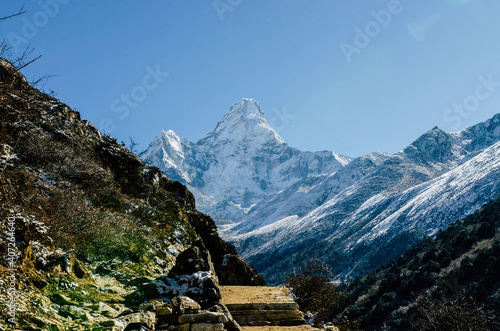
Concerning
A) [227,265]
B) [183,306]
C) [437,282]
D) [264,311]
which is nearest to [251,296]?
[264,311]

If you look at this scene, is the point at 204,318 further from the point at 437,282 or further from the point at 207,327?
the point at 437,282

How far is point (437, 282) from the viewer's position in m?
59.5

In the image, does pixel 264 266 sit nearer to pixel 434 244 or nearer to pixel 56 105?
pixel 434 244

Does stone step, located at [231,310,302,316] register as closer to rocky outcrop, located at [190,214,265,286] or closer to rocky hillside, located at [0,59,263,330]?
rocky hillside, located at [0,59,263,330]

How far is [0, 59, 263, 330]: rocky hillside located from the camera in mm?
5375

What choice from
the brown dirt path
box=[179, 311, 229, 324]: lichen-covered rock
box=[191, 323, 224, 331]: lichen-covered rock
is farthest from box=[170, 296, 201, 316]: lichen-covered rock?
the brown dirt path

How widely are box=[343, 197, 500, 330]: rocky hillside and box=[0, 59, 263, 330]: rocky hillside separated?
117ft

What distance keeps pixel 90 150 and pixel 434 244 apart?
85914 mm

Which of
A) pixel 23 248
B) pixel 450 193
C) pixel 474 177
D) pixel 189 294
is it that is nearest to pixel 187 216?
pixel 189 294

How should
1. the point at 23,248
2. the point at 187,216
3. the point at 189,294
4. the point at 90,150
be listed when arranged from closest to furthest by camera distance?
1. the point at 23,248
2. the point at 189,294
3. the point at 90,150
4. the point at 187,216

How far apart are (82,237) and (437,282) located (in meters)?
65.9

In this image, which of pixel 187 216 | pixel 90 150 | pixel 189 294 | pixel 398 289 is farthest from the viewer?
pixel 398 289

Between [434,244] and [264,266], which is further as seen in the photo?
[264,266]

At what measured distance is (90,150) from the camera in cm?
1697
